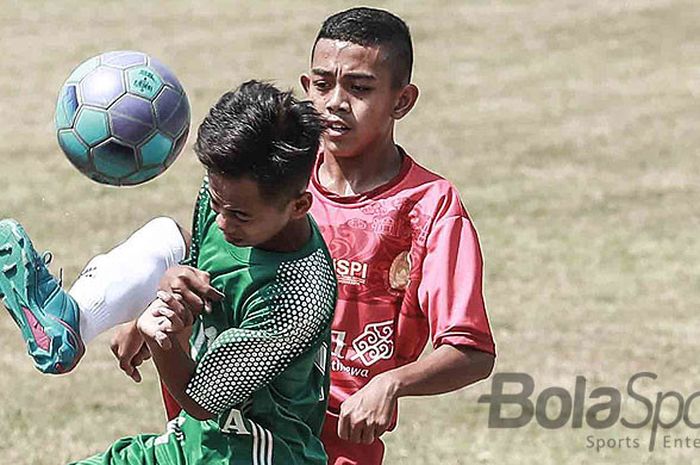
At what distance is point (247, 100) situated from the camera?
3410 mm

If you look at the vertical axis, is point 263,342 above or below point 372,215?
below

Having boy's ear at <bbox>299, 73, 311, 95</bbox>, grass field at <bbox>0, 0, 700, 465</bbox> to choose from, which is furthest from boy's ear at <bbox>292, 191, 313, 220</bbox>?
grass field at <bbox>0, 0, 700, 465</bbox>

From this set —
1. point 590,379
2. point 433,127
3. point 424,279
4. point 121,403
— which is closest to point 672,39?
point 433,127

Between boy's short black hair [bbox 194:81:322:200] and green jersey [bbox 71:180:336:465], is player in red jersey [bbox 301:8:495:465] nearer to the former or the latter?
green jersey [bbox 71:180:336:465]

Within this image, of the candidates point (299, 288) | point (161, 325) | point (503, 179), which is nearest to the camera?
point (161, 325)

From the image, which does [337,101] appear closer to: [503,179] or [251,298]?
[251,298]

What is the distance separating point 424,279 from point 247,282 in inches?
28.5

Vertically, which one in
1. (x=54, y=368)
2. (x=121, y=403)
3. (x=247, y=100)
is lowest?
(x=121, y=403)

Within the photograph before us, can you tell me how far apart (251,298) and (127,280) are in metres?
0.79

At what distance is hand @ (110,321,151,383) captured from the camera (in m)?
3.97

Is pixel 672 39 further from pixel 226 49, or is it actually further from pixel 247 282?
pixel 247 282
